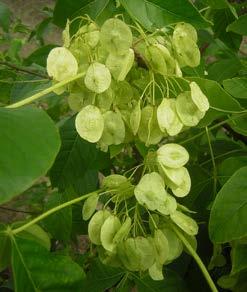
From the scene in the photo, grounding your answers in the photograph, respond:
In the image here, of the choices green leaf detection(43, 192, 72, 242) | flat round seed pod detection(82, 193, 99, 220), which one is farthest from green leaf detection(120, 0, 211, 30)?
green leaf detection(43, 192, 72, 242)

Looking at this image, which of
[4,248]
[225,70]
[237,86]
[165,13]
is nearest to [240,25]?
[225,70]

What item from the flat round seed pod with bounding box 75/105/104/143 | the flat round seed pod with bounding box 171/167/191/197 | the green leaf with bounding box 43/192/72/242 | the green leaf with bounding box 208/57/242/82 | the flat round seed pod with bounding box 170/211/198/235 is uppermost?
the flat round seed pod with bounding box 75/105/104/143

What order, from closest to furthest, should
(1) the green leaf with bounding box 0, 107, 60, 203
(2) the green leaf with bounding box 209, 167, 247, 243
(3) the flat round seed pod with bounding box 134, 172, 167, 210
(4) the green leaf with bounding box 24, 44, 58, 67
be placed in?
(1) the green leaf with bounding box 0, 107, 60, 203 → (3) the flat round seed pod with bounding box 134, 172, 167, 210 → (2) the green leaf with bounding box 209, 167, 247, 243 → (4) the green leaf with bounding box 24, 44, 58, 67

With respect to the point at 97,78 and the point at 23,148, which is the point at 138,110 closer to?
the point at 97,78

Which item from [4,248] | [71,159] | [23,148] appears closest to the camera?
[23,148]

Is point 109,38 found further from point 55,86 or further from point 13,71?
point 13,71

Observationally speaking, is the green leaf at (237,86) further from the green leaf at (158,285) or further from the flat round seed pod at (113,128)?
the green leaf at (158,285)

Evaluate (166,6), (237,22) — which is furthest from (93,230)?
(237,22)

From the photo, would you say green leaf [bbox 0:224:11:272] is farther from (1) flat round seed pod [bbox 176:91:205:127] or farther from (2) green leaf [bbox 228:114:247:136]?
(2) green leaf [bbox 228:114:247:136]
